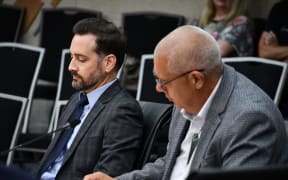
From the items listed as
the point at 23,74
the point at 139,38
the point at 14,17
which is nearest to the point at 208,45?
the point at 23,74

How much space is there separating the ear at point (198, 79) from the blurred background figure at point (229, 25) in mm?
2685

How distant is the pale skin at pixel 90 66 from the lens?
3.41m

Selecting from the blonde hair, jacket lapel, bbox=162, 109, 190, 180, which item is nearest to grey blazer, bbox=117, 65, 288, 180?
jacket lapel, bbox=162, 109, 190, 180

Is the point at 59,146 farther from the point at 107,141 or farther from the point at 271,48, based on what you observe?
the point at 271,48

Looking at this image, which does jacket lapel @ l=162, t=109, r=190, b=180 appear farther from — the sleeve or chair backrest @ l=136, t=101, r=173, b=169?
the sleeve

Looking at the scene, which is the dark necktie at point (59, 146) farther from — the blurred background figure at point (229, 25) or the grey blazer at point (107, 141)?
the blurred background figure at point (229, 25)

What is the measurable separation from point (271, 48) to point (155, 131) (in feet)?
7.49

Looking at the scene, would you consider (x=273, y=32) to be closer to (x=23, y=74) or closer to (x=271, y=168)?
(x=23, y=74)

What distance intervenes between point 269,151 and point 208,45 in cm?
41

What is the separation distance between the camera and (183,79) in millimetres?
2604

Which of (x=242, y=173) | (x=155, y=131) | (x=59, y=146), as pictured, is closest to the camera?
(x=242, y=173)

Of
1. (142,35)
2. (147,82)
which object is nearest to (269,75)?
(147,82)

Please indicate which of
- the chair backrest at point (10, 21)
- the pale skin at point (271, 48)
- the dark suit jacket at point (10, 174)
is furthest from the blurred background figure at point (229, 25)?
the dark suit jacket at point (10, 174)

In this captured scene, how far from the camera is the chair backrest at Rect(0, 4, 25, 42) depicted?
21.5ft
